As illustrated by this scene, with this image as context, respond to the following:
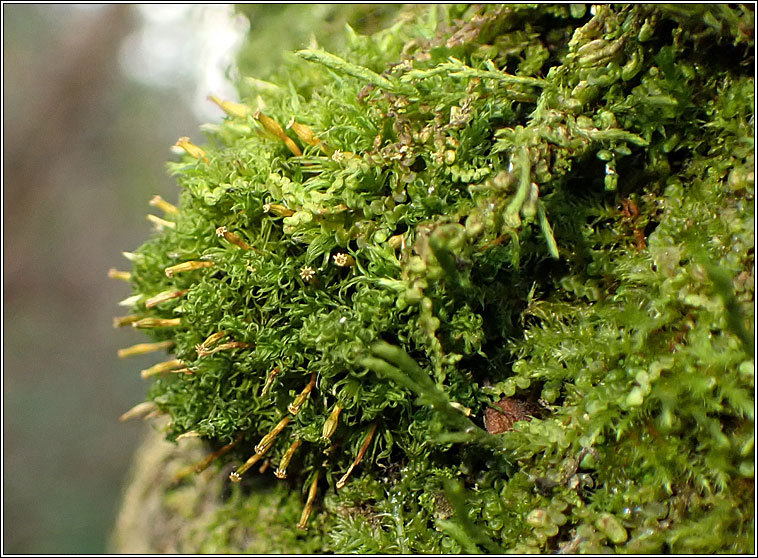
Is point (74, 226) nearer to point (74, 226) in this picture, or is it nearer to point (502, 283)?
point (74, 226)

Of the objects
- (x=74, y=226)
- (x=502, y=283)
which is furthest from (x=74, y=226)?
(x=502, y=283)

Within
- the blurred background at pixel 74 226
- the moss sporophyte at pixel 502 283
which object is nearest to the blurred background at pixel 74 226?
the blurred background at pixel 74 226

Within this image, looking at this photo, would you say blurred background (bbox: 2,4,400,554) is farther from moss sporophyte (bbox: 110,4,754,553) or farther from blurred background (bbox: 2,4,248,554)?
moss sporophyte (bbox: 110,4,754,553)

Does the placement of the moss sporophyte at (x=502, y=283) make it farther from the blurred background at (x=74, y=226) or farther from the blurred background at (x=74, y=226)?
the blurred background at (x=74, y=226)

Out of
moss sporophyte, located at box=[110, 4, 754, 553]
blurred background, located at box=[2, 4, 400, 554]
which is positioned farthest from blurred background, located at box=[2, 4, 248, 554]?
moss sporophyte, located at box=[110, 4, 754, 553]

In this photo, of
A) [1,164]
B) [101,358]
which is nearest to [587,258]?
[101,358]

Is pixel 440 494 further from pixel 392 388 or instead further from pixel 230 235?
pixel 230 235
